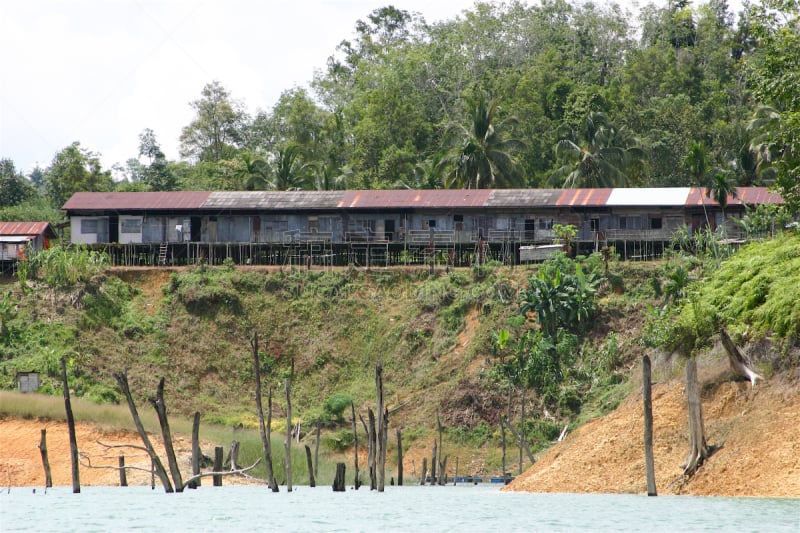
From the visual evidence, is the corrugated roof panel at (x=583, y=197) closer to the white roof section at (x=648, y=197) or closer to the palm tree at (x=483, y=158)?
the white roof section at (x=648, y=197)

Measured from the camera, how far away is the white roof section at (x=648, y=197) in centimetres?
6800

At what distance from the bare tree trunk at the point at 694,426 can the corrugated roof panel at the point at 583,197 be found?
3330 centimetres

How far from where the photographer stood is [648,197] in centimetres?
6900

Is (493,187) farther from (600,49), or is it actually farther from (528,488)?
(528,488)

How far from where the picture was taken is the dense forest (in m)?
77.7

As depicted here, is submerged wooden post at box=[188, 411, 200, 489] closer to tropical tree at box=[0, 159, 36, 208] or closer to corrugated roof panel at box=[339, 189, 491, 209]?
corrugated roof panel at box=[339, 189, 491, 209]

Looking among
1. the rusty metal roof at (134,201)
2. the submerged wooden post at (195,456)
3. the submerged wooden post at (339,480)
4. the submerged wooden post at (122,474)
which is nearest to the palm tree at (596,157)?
the rusty metal roof at (134,201)

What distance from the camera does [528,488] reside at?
40.8 metres

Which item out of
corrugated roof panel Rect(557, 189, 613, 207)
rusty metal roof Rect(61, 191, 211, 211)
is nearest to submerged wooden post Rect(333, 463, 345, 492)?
corrugated roof panel Rect(557, 189, 613, 207)

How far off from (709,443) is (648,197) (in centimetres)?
→ 3366

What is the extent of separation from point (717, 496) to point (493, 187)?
44.2 m

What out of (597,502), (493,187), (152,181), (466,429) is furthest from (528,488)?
(152,181)

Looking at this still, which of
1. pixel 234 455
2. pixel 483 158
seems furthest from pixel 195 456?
pixel 483 158

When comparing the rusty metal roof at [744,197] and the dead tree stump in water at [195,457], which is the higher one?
the rusty metal roof at [744,197]
